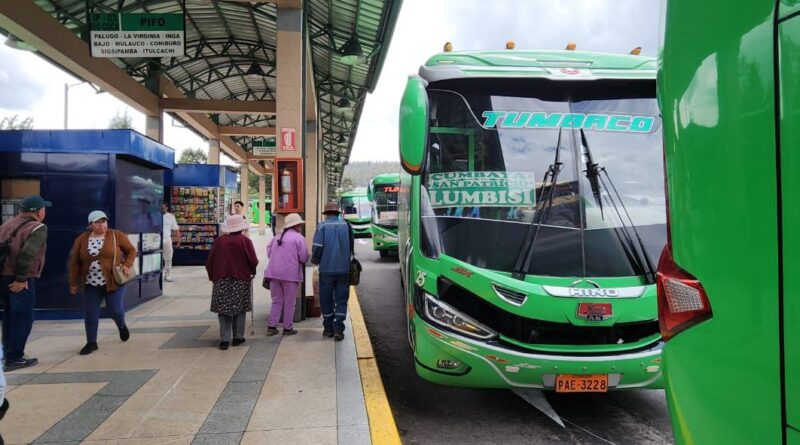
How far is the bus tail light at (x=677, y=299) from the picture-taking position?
157 centimetres

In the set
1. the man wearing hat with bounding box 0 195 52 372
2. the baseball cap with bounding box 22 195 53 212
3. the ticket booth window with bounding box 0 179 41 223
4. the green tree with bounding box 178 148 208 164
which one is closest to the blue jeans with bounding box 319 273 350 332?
the man wearing hat with bounding box 0 195 52 372

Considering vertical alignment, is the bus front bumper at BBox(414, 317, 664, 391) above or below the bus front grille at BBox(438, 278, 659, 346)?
below

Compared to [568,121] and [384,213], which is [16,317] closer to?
[568,121]

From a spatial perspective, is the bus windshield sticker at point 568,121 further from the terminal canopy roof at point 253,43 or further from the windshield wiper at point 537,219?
the terminal canopy roof at point 253,43

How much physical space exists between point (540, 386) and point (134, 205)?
718 centimetres

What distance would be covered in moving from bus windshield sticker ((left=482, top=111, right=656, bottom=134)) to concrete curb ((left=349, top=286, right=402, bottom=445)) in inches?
100

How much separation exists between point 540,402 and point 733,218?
3.47 metres

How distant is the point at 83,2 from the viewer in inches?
411

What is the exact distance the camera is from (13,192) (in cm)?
709

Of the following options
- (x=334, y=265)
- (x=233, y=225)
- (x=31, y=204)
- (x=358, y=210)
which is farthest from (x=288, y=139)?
(x=358, y=210)

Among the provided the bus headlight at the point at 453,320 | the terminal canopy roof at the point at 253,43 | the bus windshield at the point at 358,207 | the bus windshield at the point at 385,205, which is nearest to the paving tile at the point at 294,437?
the bus headlight at the point at 453,320

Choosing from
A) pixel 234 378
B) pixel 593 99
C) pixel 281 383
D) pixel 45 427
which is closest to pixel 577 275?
pixel 593 99

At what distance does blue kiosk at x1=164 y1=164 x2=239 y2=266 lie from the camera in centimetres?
1355

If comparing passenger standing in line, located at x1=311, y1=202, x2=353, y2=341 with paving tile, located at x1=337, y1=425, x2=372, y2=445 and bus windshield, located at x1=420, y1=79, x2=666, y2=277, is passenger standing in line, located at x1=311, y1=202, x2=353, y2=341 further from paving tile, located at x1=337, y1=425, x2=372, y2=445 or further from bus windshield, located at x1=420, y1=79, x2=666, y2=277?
paving tile, located at x1=337, y1=425, x2=372, y2=445
